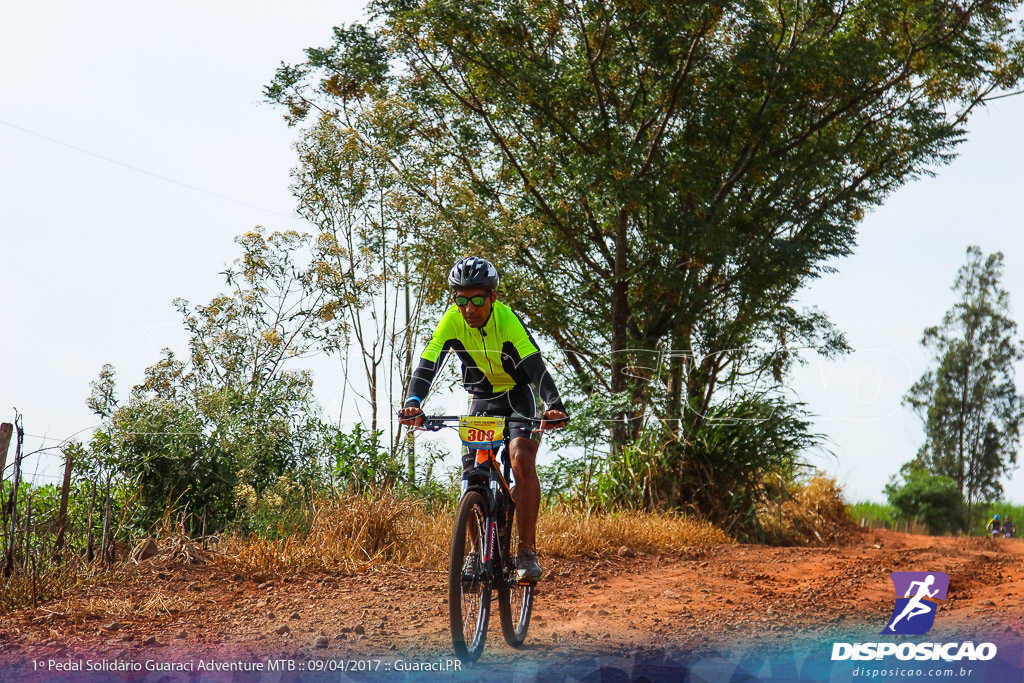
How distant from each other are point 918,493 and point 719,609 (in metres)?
14.6

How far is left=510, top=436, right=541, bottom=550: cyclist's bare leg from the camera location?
4.83 meters

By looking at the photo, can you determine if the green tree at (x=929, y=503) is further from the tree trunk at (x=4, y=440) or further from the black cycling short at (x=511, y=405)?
the tree trunk at (x=4, y=440)

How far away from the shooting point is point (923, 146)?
40.5 ft

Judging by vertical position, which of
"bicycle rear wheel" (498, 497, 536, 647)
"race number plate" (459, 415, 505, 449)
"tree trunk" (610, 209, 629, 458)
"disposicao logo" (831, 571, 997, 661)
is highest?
"tree trunk" (610, 209, 629, 458)

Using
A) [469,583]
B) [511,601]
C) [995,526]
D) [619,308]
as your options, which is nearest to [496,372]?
[469,583]

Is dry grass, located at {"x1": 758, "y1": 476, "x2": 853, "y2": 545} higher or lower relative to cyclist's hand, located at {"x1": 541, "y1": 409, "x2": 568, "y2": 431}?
lower

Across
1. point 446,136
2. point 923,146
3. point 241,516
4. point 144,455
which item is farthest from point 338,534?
point 923,146

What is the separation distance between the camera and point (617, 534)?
8711 millimetres

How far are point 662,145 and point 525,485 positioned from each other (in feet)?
29.2

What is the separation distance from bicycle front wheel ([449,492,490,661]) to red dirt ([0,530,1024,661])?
0.93ft

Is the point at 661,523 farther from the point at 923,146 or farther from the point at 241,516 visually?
the point at 923,146

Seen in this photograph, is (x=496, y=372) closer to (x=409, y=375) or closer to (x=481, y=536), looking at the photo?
(x=481, y=536)

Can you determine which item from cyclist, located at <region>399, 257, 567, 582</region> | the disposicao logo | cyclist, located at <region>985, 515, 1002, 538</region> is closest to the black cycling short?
cyclist, located at <region>399, 257, 567, 582</region>

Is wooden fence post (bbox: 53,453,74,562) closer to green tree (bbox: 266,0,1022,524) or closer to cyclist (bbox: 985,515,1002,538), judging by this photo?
green tree (bbox: 266,0,1022,524)
